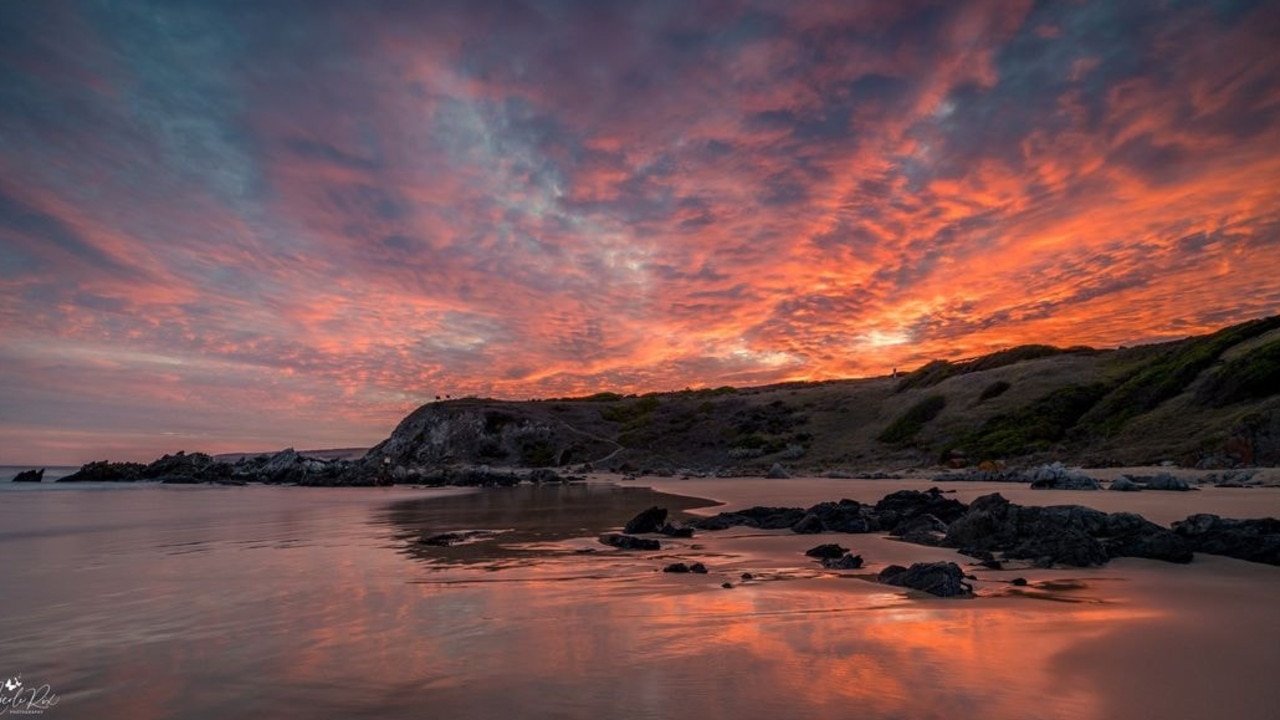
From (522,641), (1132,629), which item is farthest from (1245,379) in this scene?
(522,641)

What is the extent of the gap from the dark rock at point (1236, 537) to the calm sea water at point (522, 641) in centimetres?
125

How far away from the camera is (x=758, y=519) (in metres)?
14.8

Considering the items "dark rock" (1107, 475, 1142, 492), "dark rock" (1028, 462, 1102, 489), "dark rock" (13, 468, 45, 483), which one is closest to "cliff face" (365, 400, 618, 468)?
"dark rock" (13, 468, 45, 483)

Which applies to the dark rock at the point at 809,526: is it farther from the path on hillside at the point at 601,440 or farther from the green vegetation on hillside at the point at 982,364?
the path on hillside at the point at 601,440

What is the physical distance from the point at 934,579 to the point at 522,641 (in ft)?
14.9

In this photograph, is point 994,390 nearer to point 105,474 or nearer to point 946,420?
point 946,420

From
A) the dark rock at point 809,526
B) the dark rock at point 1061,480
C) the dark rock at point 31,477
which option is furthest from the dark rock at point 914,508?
the dark rock at point 31,477

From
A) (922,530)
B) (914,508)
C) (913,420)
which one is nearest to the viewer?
(922,530)

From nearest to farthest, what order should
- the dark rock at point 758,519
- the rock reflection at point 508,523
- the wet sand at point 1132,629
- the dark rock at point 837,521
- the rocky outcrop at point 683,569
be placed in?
the wet sand at point 1132,629 → the rocky outcrop at point 683,569 → the rock reflection at point 508,523 → the dark rock at point 837,521 → the dark rock at point 758,519

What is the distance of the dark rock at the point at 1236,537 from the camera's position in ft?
26.2

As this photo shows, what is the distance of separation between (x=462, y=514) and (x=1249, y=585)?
1761cm

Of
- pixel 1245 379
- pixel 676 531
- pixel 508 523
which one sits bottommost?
pixel 508 523

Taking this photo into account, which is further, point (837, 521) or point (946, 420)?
point (946, 420)

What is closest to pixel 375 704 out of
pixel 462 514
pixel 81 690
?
pixel 81 690
